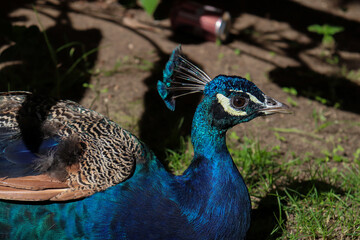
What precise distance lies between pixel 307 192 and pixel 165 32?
6.69 ft

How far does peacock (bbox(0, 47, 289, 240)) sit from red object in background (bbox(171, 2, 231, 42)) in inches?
71.1

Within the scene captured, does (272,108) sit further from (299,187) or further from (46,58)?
(46,58)

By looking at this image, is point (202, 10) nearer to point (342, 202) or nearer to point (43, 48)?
point (43, 48)

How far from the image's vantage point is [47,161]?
5.56 feet

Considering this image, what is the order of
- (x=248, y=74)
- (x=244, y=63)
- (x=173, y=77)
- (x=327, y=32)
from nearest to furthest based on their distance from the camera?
(x=173, y=77) → (x=248, y=74) → (x=244, y=63) → (x=327, y=32)

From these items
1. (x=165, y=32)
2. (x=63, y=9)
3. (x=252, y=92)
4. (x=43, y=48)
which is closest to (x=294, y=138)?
(x=252, y=92)

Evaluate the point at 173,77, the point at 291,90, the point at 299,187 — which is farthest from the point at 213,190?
the point at 291,90

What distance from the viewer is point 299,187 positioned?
2316 mm

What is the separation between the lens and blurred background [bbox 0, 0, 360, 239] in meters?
2.32

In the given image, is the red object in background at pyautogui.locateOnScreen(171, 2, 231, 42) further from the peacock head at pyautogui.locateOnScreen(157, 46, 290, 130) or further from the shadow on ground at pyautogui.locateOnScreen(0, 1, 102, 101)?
the peacock head at pyautogui.locateOnScreen(157, 46, 290, 130)

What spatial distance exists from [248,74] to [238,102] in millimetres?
1730

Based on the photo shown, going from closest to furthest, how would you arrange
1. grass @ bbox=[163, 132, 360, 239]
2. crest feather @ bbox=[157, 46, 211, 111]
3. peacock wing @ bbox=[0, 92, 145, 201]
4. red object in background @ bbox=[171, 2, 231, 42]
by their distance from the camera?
peacock wing @ bbox=[0, 92, 145, 201]
crest feather @ bbox=[157, 46, 211, 111]
grass @ bbox=[163, 132, 360, 239]
red object in background @ bbox=[171, 2, 231, 42]

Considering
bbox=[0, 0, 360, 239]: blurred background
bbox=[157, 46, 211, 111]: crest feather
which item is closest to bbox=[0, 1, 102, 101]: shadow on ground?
bbox=[0, 0, 360, 239]: blurred background

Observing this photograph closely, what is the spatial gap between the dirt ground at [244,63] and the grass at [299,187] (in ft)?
0.41
